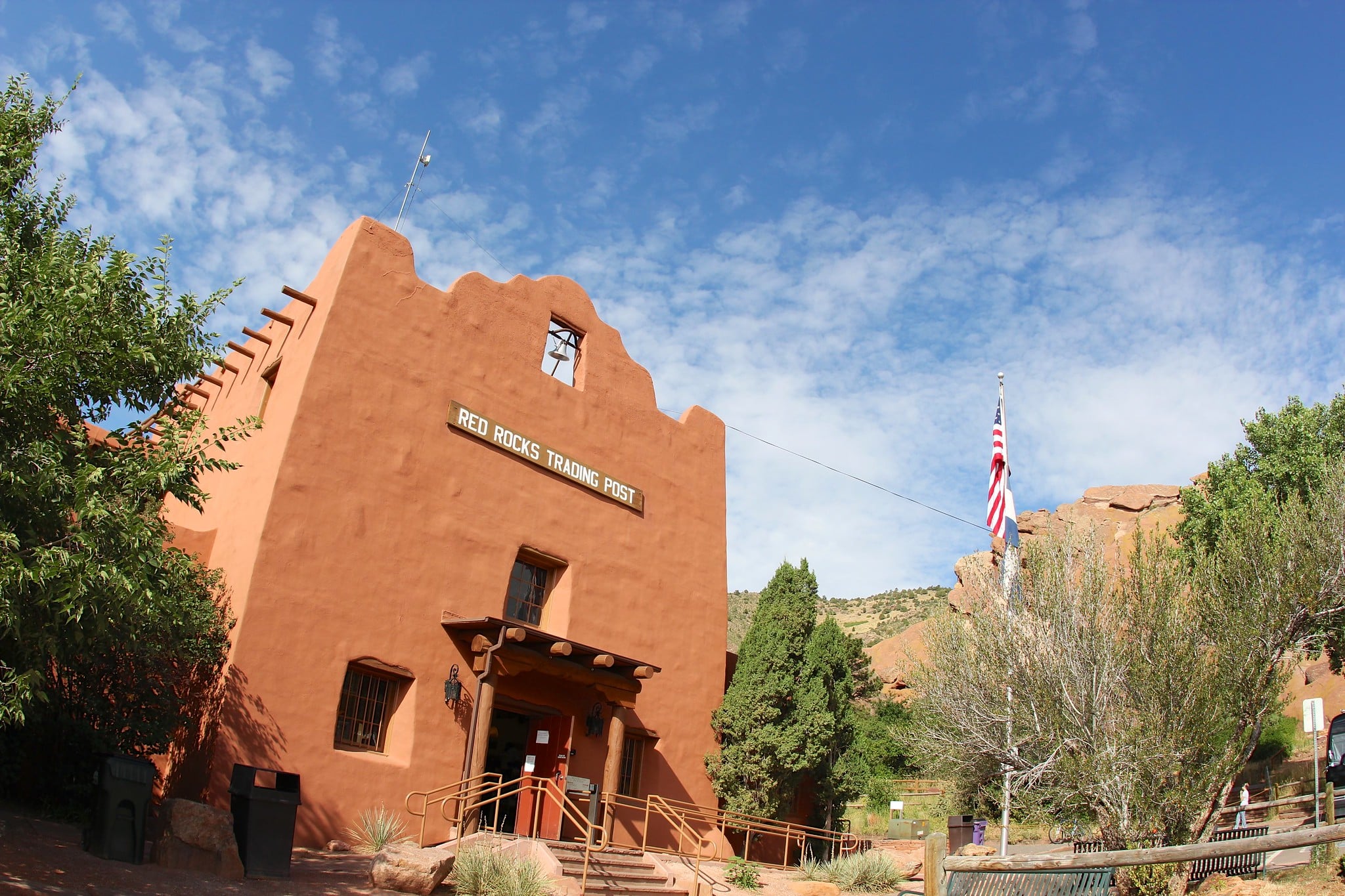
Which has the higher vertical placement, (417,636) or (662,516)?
(662,516)

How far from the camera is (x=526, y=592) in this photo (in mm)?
15086

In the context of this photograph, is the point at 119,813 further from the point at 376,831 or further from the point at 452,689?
the point at 452,689

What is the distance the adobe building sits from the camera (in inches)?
468

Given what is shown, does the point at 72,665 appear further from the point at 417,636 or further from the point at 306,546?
the point at 417,636

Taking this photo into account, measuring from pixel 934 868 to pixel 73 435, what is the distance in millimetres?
8893

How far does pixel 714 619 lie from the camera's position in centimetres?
1797

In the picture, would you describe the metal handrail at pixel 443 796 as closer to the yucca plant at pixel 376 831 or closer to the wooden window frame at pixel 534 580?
the yucca plant at pixel 376 831

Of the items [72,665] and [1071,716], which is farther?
[1071,716]

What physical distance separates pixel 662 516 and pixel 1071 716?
763 centimetres

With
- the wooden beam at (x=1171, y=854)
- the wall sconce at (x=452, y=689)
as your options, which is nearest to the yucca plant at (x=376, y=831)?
the wall sconce at (x=452, y=689)

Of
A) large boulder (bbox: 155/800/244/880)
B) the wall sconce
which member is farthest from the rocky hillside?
large boulder (bbox: 155/800/244/880)

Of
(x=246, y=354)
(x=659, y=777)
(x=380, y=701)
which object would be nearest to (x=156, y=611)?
(x=380, y=701)

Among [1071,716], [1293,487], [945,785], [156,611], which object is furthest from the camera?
[945,785]

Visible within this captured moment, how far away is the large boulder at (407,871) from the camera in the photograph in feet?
32.2
